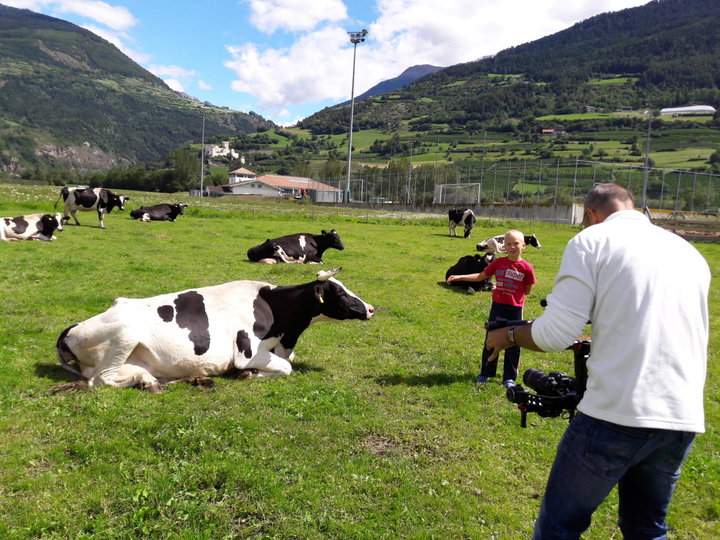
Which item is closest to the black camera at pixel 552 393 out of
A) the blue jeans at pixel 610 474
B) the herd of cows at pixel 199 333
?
the blue jeans at pixel 610 474

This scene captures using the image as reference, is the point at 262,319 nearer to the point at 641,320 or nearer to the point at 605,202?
the point at 605,202

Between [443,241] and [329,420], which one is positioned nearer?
[329,420]

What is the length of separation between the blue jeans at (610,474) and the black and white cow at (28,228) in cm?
2214

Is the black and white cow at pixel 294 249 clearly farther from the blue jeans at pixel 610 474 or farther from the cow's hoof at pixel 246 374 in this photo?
the blue jeans at pixel 610 474

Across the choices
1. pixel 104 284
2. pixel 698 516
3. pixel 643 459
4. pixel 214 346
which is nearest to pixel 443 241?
pixel 104 284

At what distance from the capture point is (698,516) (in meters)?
4.51

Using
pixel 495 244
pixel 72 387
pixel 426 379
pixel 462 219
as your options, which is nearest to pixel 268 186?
pixel 462 219

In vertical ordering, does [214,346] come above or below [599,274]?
below

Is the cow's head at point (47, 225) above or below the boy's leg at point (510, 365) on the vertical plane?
above

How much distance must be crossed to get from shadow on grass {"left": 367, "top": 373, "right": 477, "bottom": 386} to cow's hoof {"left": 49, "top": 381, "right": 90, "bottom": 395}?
143 inches

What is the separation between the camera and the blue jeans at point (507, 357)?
7.28 metres

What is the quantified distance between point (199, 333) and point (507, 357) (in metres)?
4.22

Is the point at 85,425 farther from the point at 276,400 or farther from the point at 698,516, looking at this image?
the point at 698,516

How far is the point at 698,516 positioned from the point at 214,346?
565 centimetres
